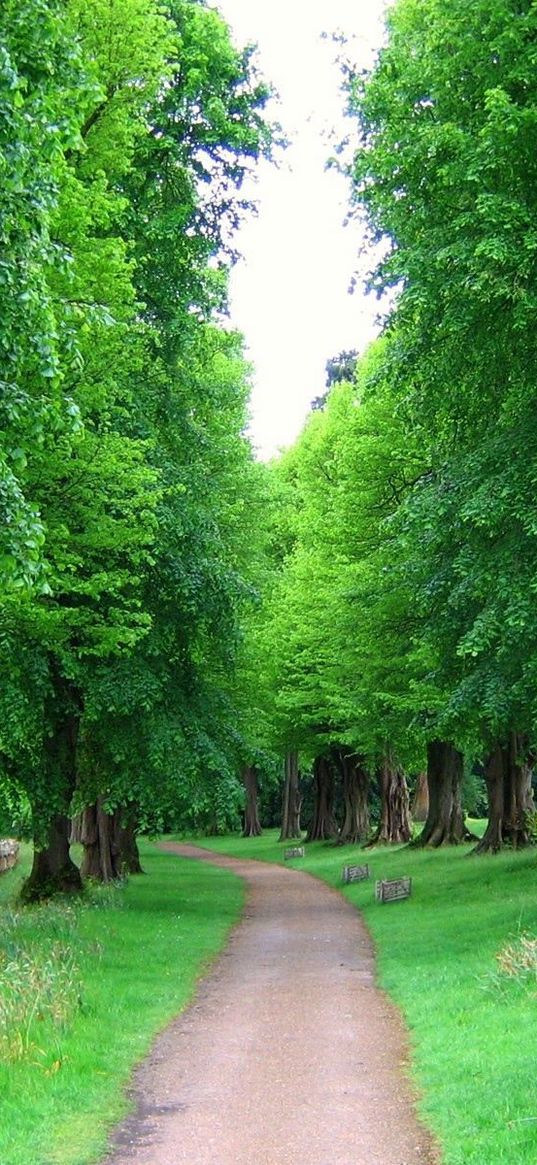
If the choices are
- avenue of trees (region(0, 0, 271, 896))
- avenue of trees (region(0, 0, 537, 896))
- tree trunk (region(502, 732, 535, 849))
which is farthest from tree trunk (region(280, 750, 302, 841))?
avenue of trees (region(0, 0, 271, 896))

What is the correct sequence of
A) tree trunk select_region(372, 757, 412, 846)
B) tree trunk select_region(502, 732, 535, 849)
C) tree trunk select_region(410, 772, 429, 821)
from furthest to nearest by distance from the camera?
tree trunk select_region(410, 772, 429, 821) < tree trunk select_region(372, 757, 412, 846) < tree trunk select_region(502, 732, 535, 849)

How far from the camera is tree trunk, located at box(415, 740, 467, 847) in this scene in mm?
32688

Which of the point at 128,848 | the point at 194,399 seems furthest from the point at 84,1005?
the point at 128,848

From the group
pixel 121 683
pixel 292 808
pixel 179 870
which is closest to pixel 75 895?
pixel 121 683

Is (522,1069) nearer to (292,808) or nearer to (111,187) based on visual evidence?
(111,187)

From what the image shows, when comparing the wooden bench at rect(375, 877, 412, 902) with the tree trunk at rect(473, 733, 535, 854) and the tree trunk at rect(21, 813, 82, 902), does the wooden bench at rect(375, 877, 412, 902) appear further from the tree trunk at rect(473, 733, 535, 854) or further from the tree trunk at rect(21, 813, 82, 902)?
the tree trunk at rect(473, 733, 535, 854)

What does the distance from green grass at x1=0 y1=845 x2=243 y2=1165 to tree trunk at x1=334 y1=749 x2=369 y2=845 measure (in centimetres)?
2203

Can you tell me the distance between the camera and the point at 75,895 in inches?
784

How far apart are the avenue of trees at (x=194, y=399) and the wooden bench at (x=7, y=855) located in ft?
45.2

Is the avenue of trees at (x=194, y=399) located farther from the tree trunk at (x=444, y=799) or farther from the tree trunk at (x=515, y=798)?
the tree trunk at (x=444, y=799)

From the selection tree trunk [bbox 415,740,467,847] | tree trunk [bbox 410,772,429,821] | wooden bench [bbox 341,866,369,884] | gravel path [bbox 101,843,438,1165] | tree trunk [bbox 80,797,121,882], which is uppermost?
tree trunk [bbox 410,772,429,821]

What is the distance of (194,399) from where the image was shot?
2206 centimetres

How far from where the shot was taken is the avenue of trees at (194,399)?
31.0 ft

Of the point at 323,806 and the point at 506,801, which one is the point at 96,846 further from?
the point at 323,806
